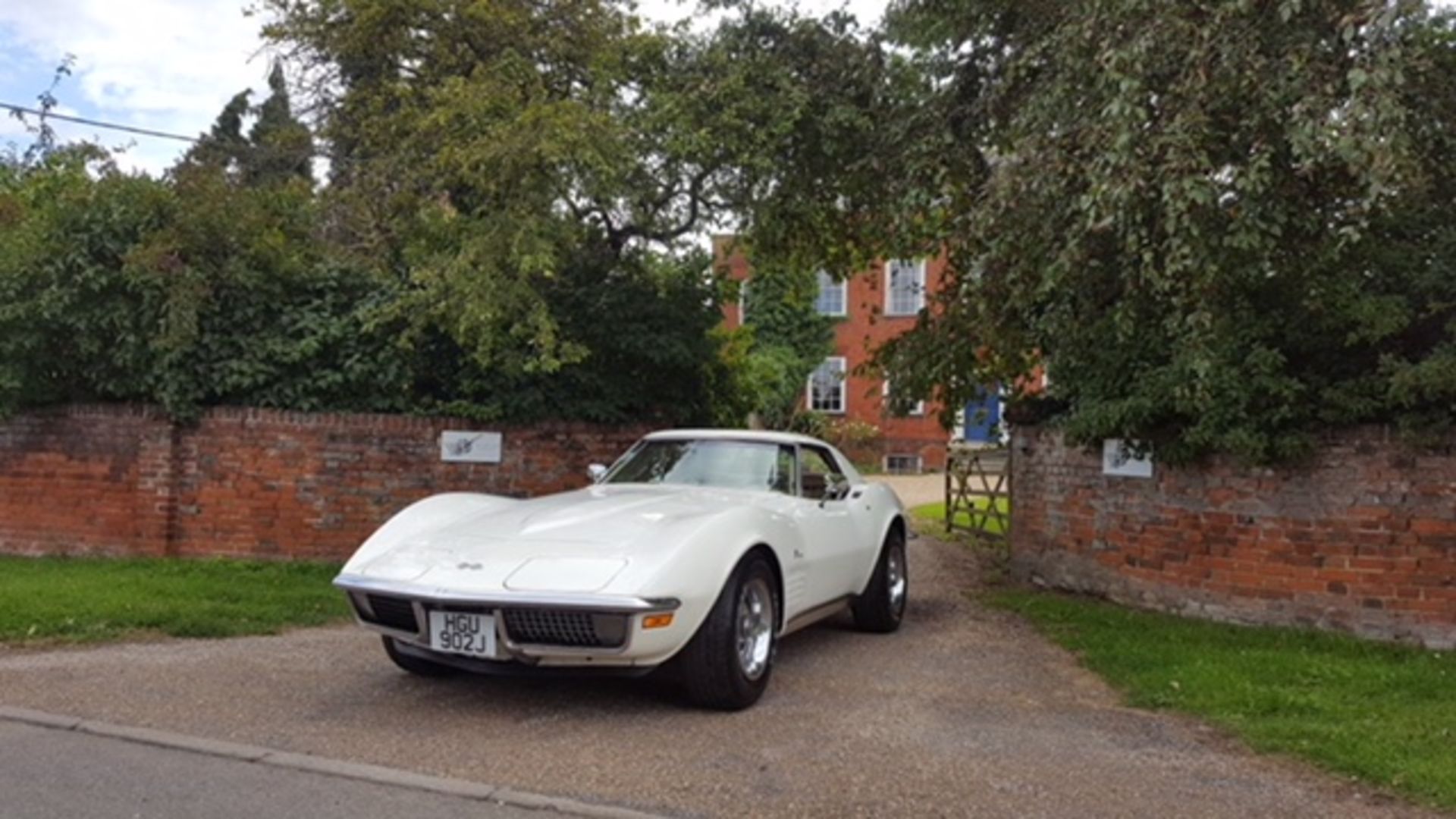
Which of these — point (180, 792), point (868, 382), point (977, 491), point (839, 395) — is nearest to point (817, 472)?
point (180, 792)

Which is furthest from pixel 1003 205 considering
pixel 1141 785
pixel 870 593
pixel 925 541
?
pixel 925 541

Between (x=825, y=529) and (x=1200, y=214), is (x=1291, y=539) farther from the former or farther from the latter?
(x=825, y=529)

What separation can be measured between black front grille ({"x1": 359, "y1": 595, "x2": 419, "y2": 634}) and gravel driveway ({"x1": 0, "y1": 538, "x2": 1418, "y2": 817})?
431 mm

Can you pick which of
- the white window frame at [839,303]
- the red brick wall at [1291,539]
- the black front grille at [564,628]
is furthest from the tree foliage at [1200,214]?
the white window frame at [839,303]

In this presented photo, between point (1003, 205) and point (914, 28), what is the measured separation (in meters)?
3.41

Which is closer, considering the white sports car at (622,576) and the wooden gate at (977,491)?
the white sports car at (622,576)

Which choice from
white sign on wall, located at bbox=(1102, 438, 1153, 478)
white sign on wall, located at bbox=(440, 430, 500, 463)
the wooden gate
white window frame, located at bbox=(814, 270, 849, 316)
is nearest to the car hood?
white sign on wall, located at bbox=(1102, 438, 1153, 478)

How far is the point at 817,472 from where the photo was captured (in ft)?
24.2

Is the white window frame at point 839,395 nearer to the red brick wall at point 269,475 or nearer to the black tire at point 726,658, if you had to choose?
the red brick wall at point 269,475

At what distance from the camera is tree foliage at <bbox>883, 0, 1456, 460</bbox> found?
5531 mm

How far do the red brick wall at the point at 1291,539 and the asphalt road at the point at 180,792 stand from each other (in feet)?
19.6

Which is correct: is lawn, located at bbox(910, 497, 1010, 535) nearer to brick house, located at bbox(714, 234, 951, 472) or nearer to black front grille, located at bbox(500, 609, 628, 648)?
brick house, located at bbox(714, 234, 951, 472)

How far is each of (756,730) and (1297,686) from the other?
10.3ft

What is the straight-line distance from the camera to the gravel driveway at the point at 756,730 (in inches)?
170
